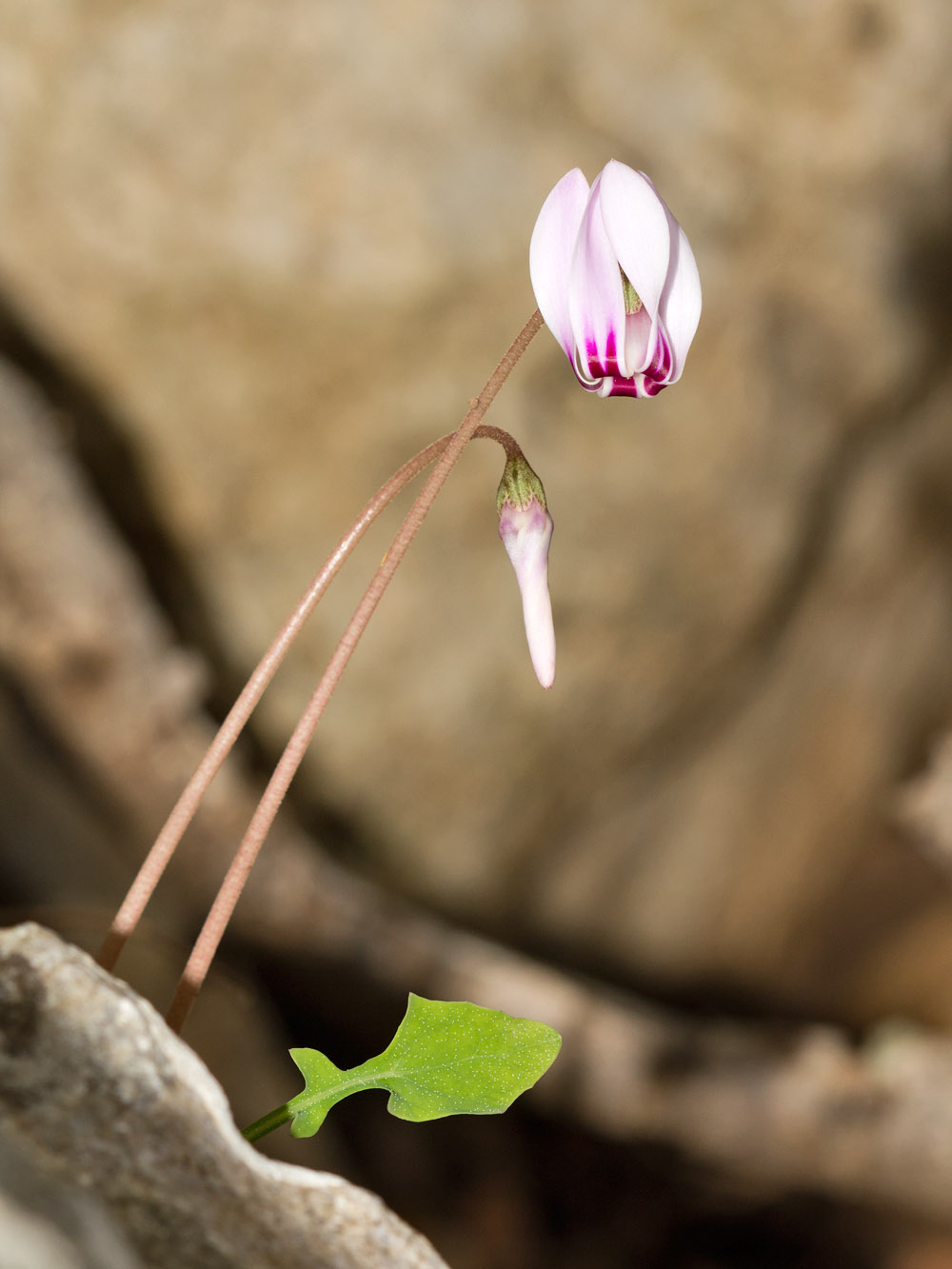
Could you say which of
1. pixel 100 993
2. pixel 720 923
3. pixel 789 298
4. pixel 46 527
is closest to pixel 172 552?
pixel 46 527

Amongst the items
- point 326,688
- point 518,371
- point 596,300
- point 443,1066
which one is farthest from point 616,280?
point 518,371

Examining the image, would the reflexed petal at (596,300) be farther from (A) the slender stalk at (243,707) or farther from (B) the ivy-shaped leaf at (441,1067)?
(B) the ivy-shaped leaf at (441,1067)

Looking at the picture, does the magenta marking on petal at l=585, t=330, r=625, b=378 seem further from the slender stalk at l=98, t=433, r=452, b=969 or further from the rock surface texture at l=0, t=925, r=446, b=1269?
the rock surface texture at l=0, t=925, r=446, b=1269

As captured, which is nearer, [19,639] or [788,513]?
[19,639]

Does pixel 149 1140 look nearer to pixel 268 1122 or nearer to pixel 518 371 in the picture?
pixel 268 1122

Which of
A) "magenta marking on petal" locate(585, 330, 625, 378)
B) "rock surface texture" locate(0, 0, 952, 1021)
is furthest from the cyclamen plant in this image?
"rock surface texture" locate(0, 0, 952, 1021)

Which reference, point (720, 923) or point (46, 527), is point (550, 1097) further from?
point (46, 527)
